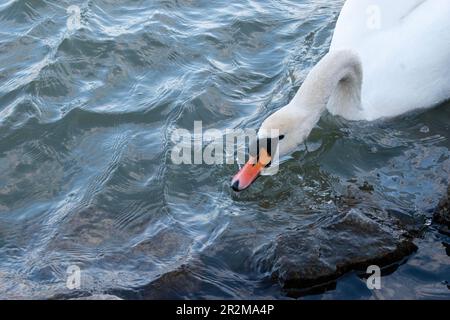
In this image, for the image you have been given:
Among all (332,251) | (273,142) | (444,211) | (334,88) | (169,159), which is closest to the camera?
(332,251)

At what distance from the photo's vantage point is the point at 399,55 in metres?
7.52

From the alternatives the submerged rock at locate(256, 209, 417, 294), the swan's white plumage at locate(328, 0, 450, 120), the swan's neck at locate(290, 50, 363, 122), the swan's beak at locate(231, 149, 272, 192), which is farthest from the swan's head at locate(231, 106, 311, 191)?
the swan's white plumage at locate(328, 0, 450, 120)

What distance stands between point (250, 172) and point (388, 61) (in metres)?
2.27

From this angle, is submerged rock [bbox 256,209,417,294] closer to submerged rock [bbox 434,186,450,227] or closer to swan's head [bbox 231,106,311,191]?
submerged rock [bbox 434,186,450,227]

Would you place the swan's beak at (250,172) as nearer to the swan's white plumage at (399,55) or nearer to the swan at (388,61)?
the swan at (388,61)

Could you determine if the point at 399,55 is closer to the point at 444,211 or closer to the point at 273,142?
the point at 273,142

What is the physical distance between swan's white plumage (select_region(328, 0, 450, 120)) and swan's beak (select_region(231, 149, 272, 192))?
166 cm

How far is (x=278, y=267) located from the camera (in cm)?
546

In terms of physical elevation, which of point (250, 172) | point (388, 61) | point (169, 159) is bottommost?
point (250, 172)

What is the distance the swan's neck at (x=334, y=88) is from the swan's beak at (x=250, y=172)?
801mm

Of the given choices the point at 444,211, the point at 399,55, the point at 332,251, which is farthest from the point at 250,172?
the point at 399,55

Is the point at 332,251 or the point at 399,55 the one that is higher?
the point at 399,55

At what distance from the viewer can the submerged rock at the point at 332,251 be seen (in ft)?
17.6

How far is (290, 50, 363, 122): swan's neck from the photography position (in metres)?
6.93
